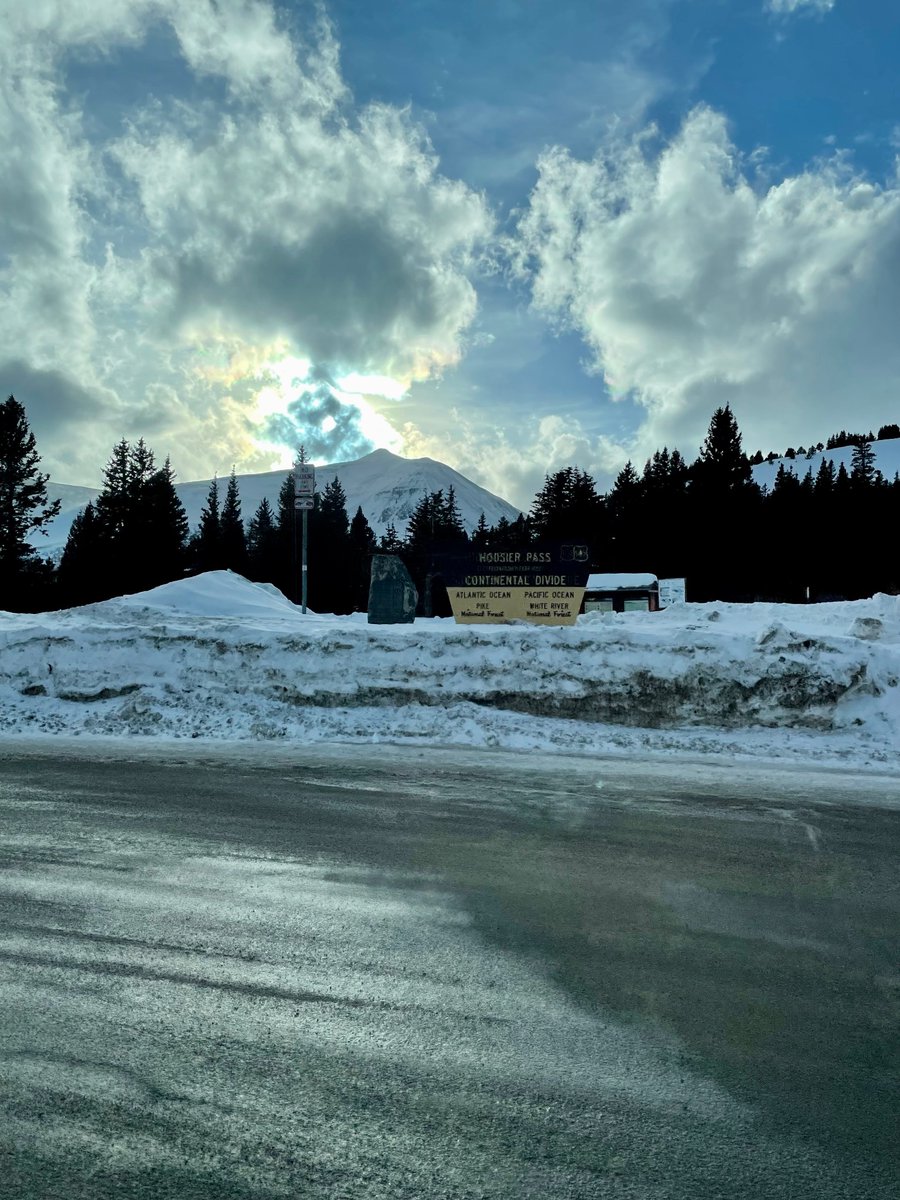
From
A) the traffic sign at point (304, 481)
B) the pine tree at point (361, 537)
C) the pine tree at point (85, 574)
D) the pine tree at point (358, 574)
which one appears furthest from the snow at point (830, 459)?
the traffic sign at point (304, 481)

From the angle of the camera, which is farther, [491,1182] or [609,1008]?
[609,1008]

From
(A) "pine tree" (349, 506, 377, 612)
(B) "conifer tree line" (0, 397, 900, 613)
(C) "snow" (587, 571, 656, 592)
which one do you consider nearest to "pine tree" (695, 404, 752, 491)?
(B) "conifer tree line" (0, 397, 900, 613)

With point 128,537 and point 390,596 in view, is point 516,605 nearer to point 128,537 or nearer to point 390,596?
point 390,596

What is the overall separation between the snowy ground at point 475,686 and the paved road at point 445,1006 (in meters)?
3.79

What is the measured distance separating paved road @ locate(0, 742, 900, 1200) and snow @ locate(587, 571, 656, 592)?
2230 cm

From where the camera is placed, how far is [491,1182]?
2.07 metres

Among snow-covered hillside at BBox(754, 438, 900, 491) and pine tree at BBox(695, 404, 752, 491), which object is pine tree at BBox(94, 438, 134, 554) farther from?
snow-covered hillside at BBox(754, 438, 900, 491)

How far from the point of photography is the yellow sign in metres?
14.3

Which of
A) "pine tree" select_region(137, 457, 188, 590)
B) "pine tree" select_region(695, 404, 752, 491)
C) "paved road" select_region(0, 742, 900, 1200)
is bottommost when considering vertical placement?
"paved road" select_region(0, 742, 900, 1200)

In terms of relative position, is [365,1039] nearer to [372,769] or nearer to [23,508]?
[372,769]

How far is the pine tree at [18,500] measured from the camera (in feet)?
155

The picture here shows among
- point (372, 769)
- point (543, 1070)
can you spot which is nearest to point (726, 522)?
point (372, 769)

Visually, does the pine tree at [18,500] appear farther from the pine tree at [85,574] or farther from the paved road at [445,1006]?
the paved road at [445,1006]

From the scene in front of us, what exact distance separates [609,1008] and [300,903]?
177 cm
